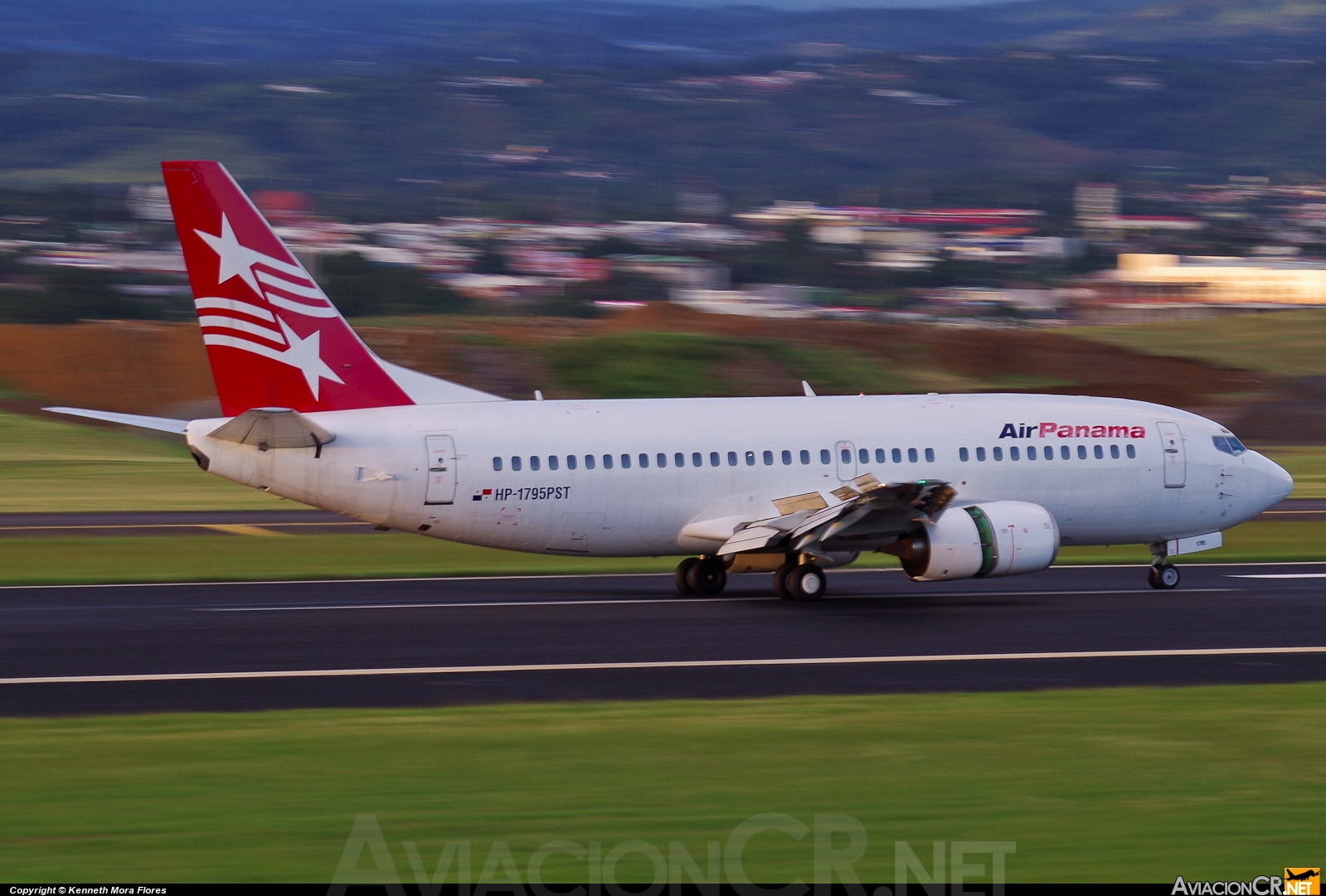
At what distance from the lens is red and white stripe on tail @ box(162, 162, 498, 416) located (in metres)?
25.3

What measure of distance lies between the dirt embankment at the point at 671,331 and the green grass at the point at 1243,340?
23.5 ft

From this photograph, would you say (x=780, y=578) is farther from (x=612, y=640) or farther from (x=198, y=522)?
(x=198, y=522)

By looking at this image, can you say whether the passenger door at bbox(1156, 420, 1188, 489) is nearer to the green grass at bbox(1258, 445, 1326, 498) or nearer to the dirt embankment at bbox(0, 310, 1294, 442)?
the green grass at bbox(1258, 445, 1326, 498)

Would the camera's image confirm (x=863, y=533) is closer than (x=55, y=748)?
No

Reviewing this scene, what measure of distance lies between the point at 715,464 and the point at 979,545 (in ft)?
14.8

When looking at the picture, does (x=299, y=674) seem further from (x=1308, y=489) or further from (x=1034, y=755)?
(x=1308, y=489)

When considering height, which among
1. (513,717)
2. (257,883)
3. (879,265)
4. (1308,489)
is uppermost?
(879,265)

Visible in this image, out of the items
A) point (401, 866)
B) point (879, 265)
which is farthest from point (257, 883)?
point (879, 265)

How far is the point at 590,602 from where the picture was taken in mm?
27281

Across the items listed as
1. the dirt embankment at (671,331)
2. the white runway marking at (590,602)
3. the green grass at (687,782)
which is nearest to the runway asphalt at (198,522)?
the white runway marking at (590,602)

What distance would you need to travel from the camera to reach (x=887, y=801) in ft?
44.6

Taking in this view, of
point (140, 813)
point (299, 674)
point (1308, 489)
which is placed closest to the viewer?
point (140, 813)

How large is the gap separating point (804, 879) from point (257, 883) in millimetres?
3586

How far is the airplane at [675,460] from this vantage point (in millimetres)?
25609
